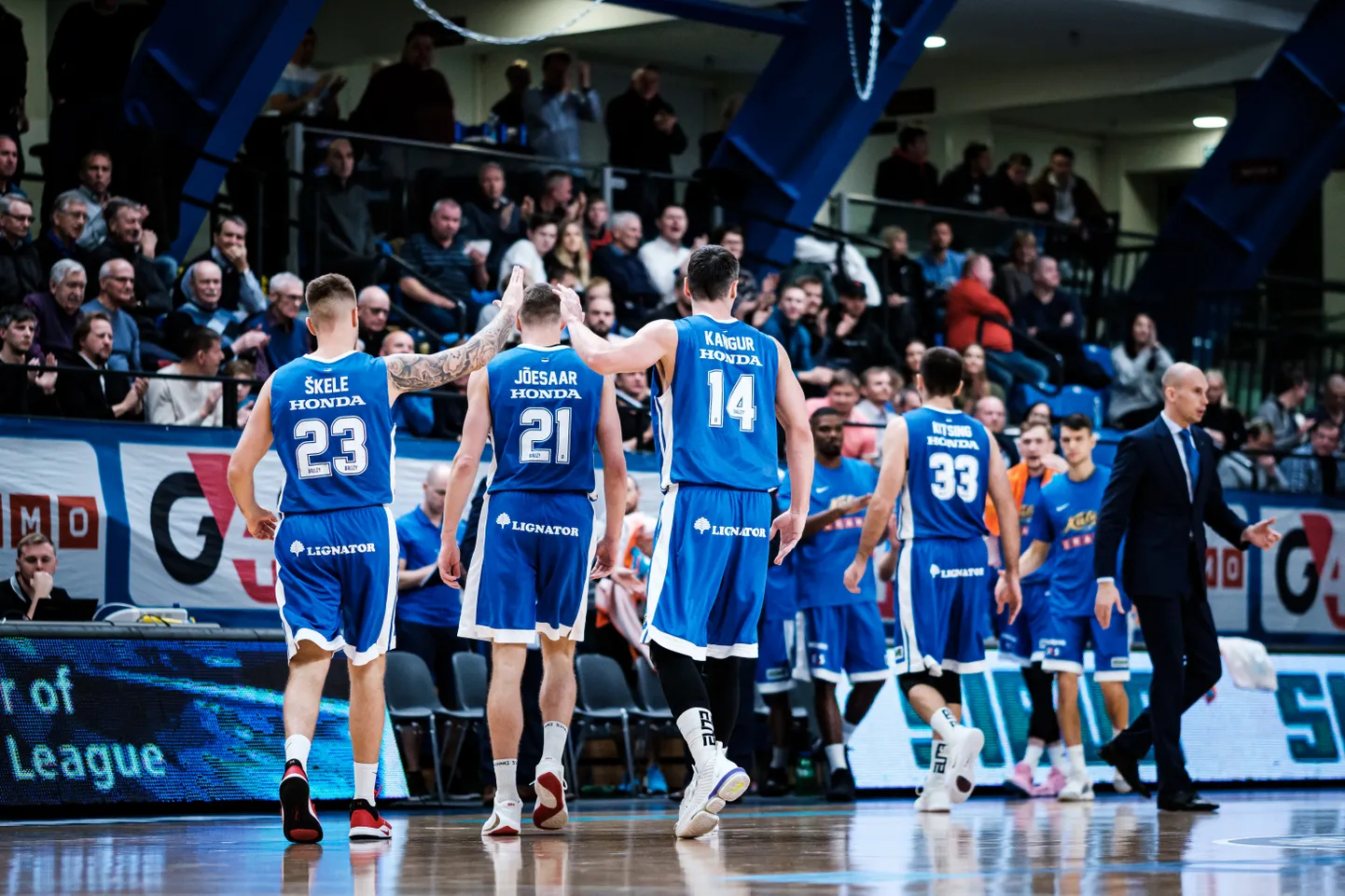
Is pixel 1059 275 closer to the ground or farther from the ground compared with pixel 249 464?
farther from the ground

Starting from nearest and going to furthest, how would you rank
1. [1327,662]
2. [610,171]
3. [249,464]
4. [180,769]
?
1. [249,464]
2. [180,769]
3. [1327,662]
4. [610,171]

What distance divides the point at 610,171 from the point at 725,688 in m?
10.8

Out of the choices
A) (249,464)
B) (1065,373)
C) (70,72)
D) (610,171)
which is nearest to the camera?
(249,464)

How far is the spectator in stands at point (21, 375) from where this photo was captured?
12375 mm

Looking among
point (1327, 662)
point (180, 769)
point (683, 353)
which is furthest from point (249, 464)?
point (1327, 662)

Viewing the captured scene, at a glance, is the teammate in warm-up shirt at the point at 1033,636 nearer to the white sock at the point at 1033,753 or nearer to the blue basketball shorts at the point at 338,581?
the white sock at the point at 1033,753

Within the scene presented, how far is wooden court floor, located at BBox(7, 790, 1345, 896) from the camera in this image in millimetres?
5824

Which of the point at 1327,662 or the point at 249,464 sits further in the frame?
the point at 1327,662

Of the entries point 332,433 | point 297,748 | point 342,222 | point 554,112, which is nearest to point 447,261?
point 342,222

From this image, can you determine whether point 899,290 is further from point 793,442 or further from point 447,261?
point 793,442

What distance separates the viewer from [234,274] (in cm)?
1469

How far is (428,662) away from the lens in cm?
1250


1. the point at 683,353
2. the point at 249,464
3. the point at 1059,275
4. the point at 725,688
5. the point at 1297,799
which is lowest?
the point at 1297,799

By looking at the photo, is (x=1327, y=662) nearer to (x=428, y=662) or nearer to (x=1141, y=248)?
(x=428, y=662)
